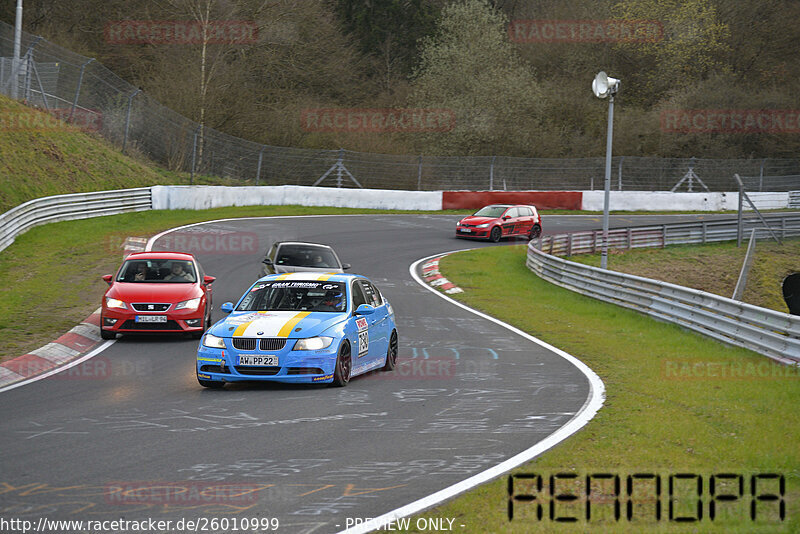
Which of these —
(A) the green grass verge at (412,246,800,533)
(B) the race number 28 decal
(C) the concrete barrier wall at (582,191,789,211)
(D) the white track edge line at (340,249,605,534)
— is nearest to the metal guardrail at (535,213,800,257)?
(C) the concrete barrier wall at (582,191,789,211)

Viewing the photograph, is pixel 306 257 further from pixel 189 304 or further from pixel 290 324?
pixel 290 324

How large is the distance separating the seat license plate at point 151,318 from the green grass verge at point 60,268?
1.41 meters

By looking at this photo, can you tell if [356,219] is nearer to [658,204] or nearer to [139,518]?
[658,204]

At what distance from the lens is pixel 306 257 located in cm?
2016

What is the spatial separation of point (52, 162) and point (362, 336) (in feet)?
90.8

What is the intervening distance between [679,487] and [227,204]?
34.0 meters

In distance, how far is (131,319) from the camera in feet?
49.4

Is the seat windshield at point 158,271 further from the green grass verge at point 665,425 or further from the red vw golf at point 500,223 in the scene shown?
the red vw golf at point 500,223

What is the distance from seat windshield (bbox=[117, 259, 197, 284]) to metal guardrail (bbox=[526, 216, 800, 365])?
9.17 m

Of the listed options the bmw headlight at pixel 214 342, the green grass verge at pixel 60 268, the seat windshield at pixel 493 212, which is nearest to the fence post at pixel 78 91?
the green grass verge at pixel 60 268

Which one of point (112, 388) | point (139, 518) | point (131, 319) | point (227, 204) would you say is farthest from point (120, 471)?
point (227, 204)

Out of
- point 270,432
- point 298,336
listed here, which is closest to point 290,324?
point 298,336

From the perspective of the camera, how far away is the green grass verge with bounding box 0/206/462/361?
52.2ft

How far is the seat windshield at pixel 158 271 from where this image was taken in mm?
16219
